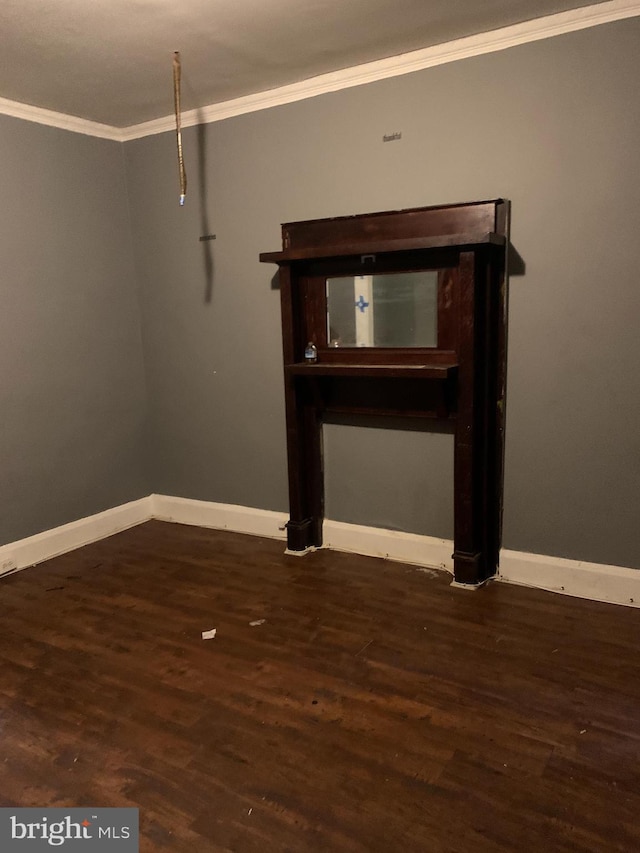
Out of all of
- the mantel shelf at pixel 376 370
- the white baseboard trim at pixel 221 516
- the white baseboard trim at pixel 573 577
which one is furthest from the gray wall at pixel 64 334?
the white baseboard trim at pixel 573 577

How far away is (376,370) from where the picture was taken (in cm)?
309

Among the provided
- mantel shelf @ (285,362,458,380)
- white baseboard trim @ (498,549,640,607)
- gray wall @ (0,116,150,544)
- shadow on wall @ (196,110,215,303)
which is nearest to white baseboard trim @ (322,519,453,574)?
white baseboard trim @ (498,549,640,607)

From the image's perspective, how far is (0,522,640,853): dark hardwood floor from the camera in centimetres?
176

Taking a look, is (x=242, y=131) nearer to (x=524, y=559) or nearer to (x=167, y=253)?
(x=167, y=253)

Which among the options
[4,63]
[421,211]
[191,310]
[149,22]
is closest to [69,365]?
[191,310]

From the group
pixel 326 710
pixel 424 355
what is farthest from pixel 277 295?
pixel 326 710

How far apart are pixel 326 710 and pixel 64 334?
271 centimetres

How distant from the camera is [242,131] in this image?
3584 millimetres

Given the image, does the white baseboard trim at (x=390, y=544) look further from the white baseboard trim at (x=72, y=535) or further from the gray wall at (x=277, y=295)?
the white baseboard trim at (x=72, y=535)

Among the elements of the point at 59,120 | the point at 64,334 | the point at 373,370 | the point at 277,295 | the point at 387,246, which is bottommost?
the point at 373,370

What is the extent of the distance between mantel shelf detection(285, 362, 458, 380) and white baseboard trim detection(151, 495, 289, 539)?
1020mm

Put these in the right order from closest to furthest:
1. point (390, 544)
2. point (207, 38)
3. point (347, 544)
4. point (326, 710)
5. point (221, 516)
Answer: point (326, 710) → point (207, 38) → point (390, 544) → point (347, 544) → point (221, 516)

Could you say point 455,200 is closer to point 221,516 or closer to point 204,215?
point 204,215

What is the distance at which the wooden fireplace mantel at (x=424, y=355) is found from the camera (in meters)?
2.93
